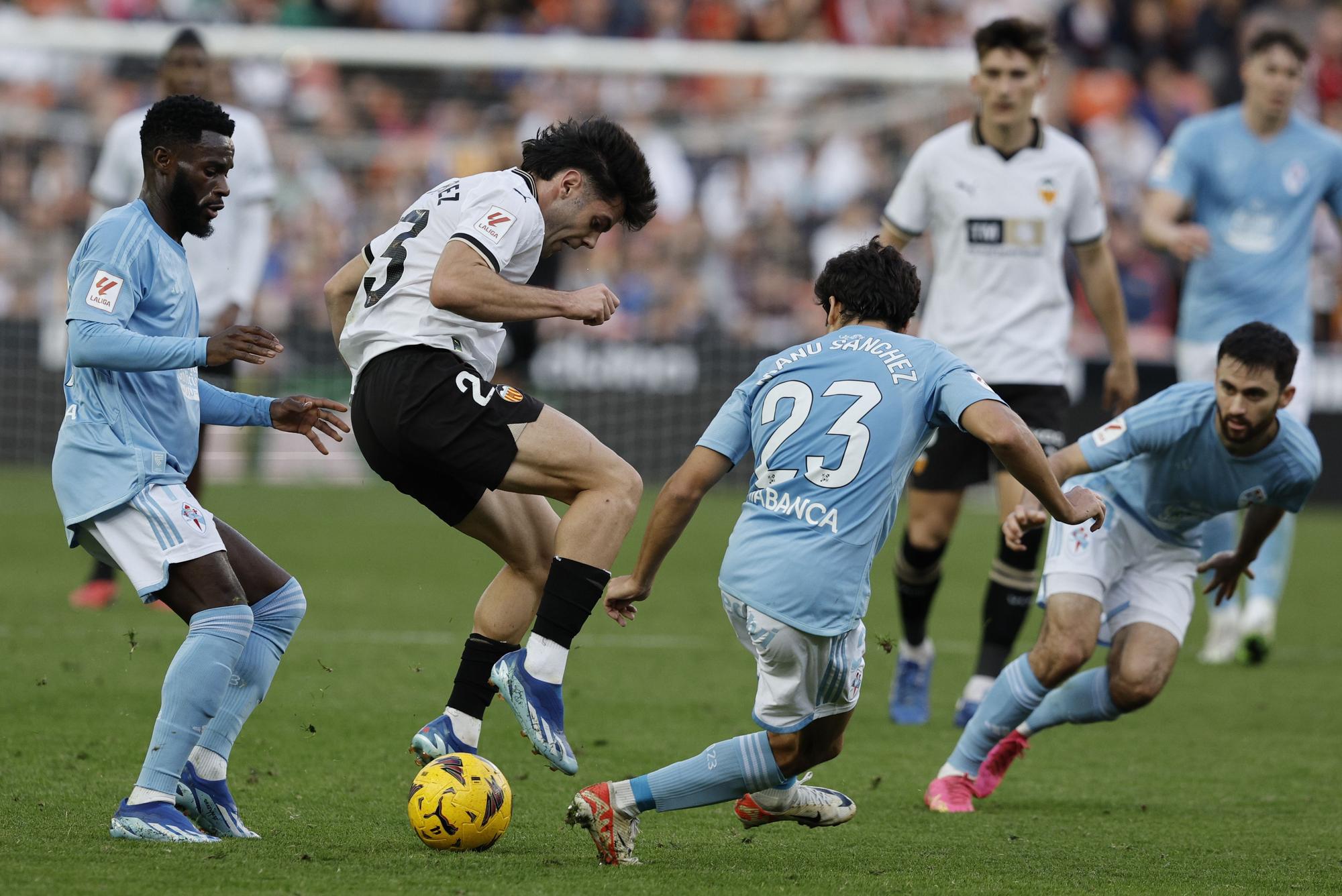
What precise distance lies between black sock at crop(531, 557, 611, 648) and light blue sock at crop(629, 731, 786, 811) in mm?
499

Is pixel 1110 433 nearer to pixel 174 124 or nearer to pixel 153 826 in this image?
pixel 174 124

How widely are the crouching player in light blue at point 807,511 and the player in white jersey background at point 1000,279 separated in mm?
2825

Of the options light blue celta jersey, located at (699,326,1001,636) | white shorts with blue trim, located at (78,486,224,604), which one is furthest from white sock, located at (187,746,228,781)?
light blue celta jersey, located at (699,326,1001,636)

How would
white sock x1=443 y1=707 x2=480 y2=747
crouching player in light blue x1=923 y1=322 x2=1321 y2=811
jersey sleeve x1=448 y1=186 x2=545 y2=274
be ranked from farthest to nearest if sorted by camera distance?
crouching player in light blue x1=923 y1=322 x2=1321 y2=811, white sock x1=443 y1=707 x2=480 y2=747, jersey sleeve x1=448 y1=186 x2=545 y2=274

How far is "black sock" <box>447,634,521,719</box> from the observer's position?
529 cm

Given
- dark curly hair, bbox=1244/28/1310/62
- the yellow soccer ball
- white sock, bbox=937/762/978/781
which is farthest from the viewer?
dark curly hair, bbox=1244/28/1310/62

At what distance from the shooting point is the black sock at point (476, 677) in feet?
17.4

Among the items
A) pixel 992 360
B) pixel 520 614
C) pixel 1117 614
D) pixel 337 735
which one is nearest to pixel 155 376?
pixel 520 614

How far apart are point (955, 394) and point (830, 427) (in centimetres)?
34

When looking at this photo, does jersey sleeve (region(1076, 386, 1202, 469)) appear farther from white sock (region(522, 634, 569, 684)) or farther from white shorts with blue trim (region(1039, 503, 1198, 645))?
white sock (region(522, 634, 569, 684))

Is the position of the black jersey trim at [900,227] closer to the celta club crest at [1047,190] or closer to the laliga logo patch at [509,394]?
the celta club crest at [1047,190]

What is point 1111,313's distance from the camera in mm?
7750

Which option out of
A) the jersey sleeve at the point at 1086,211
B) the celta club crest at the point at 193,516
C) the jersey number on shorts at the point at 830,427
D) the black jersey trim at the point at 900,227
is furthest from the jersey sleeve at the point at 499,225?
the jersey sleeve at the point at 1086,211

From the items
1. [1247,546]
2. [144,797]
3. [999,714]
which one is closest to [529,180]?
[144,797]
